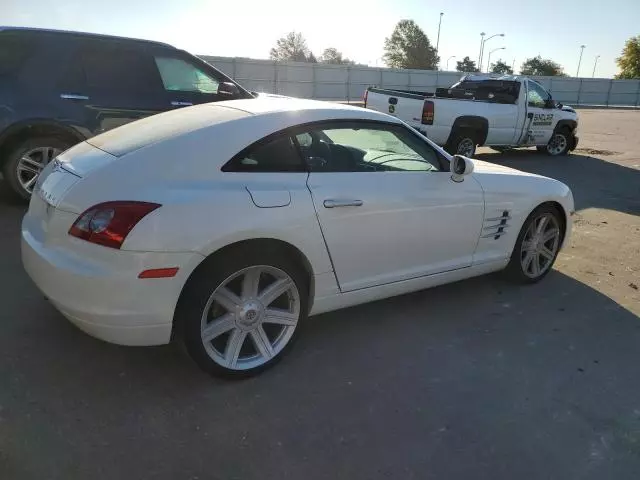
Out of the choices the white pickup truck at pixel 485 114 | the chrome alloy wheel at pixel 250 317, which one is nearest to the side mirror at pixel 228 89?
the chrome alloy wheel at pixel 250 317

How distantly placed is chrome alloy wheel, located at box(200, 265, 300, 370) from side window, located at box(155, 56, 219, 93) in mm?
4394

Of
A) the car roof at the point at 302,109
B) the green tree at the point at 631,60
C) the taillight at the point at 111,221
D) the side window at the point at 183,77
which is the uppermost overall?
the green tree at the point at 631,60

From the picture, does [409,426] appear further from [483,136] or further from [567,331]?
[483,136]

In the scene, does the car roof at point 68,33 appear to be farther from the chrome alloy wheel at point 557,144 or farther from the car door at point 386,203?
the chrome alloy wheel at point 557,144

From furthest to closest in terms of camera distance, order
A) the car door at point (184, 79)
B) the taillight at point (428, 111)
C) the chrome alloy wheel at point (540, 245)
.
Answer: the taillight at point (428, 111) < the car door at point (184, 79) < the chrome alloy wheel at point (540, 245)

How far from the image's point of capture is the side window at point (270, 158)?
291 cm

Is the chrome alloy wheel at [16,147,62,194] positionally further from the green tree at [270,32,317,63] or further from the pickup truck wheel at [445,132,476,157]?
the green tree at [270,32,317,63]

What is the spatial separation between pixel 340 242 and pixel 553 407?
151 centimetres

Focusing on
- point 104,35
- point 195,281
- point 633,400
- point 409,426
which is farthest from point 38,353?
point 104,35

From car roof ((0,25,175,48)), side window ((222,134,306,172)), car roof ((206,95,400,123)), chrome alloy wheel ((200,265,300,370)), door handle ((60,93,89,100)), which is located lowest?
chrome alloy wheel ((200,265,300,370))

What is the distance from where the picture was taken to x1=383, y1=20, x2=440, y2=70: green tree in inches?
3952

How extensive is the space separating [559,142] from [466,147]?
13.1 ft

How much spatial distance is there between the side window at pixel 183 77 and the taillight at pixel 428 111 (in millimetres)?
4979

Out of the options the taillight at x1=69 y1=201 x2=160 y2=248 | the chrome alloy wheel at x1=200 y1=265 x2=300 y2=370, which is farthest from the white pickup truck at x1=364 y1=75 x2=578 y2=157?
the taillight at x1=69 y1=201 x2=160 y2=248
